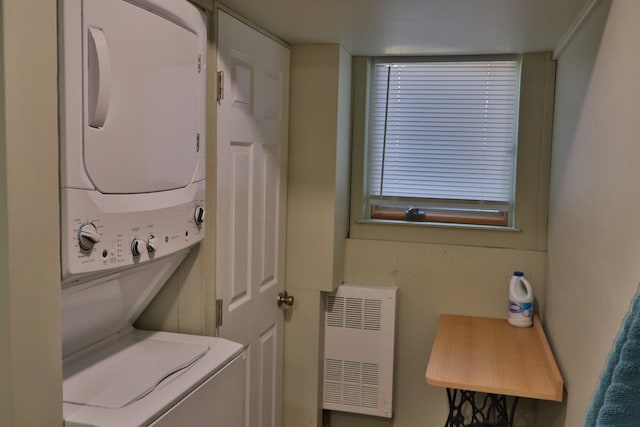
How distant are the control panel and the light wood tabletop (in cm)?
94

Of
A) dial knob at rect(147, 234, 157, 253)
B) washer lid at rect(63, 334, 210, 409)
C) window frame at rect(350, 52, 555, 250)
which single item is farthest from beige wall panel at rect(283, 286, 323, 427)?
dial knob at rect(147, 234, 157, 253)

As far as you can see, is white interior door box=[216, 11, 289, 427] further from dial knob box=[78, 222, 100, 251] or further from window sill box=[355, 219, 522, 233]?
dial knob box=[78, 222, 100, 251]

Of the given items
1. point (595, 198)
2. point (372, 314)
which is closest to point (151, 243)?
point (595, 198)

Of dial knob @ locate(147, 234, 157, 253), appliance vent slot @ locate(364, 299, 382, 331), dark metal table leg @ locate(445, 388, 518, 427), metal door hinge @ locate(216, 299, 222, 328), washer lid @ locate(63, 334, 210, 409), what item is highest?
dial knob @ locate(147, 234, 157, 253)

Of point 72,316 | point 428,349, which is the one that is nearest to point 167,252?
point 72,316

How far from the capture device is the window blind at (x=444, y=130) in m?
2.70

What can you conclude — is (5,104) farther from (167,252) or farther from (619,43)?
(619,43)

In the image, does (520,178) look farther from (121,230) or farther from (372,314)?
(121,230)

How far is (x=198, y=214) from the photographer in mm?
1741

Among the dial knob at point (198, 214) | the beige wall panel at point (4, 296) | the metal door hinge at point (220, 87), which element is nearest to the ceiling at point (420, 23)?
the metal door hinge at point (220, 87)

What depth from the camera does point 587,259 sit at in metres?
1.71

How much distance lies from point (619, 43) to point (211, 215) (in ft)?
4.03

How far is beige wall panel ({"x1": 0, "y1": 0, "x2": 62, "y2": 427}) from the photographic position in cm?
107

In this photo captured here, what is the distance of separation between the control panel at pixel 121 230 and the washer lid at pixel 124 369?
0.95 ft
